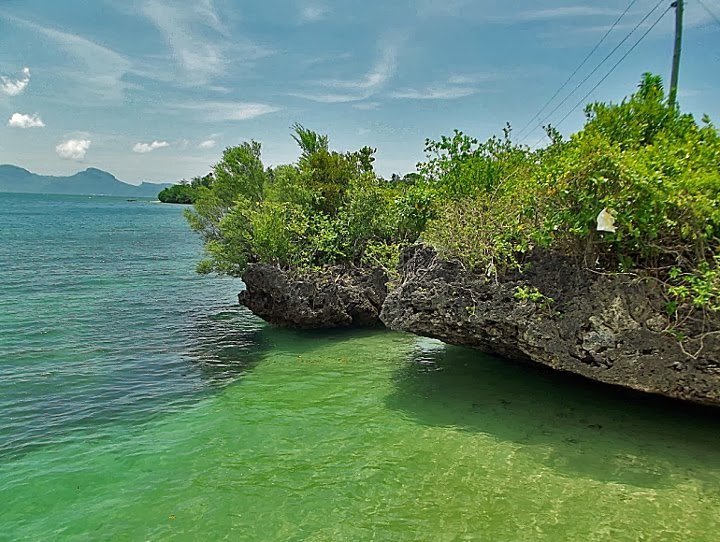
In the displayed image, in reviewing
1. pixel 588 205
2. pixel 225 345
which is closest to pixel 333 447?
pixel 588 205

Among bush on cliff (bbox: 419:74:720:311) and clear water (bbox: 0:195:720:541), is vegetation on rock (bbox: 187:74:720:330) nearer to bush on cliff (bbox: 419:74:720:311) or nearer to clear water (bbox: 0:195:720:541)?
bush on cliff (bbox: 419:74:720:311)

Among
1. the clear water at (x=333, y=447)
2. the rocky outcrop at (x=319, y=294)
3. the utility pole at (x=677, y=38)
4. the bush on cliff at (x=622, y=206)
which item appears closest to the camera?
the clear water at (x=333, y=447)

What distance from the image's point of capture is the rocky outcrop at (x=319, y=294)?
1498 centimetres

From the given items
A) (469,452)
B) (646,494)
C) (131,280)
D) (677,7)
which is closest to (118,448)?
(469,452)

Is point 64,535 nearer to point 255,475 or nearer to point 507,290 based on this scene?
point 255,475

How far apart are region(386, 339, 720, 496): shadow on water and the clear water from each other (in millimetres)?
40

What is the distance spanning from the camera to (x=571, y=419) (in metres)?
8.75

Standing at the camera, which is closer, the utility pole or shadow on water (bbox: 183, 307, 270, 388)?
shadow on water (bbox: 183, 307, 270, 388)

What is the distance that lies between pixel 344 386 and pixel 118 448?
14.3ft

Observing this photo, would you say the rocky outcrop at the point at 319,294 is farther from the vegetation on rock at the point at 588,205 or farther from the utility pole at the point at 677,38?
the utility pole at the point at 677,38

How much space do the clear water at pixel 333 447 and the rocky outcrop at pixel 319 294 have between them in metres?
0.89

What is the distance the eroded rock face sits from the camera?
24.7 feet

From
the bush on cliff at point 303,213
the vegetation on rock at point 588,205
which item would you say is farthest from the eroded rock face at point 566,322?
the bush on cliff at point 303,213

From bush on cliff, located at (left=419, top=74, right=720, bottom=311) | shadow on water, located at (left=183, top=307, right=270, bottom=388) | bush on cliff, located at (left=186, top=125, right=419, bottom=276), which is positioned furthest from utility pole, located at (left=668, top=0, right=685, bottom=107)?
shadow on water, located at (left=183, top=307, right=270, bottom=388)
